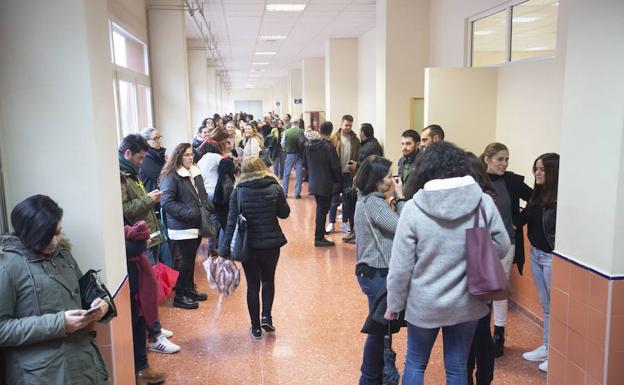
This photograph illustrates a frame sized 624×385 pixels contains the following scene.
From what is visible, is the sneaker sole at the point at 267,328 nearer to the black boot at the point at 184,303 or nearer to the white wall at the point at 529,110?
the black boot at the point at 184,303

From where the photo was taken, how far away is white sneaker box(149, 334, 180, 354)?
3.82 m

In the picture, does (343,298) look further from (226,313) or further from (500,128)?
(500,128)

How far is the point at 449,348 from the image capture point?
2.42 m

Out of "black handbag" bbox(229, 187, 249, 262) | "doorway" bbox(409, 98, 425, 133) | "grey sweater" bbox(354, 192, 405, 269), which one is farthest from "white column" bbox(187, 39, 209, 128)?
"grey sweater" bbox(354, 192, 405, 269)

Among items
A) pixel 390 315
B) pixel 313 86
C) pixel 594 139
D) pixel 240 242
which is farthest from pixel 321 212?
pixel 313 86

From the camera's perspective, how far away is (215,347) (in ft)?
12.8

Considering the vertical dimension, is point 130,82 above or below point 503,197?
above

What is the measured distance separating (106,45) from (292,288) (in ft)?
10.5

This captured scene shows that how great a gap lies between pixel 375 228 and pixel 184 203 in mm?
2090

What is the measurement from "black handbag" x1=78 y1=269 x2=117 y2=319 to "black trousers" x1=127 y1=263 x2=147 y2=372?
98cm

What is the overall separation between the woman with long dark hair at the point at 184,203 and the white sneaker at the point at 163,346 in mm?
813

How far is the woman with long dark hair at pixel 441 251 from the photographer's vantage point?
224 cm

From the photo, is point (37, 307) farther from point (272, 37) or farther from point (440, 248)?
point (272, 37)

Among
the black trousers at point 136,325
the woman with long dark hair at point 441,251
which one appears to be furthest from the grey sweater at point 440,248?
the black trousers at point 136,325
